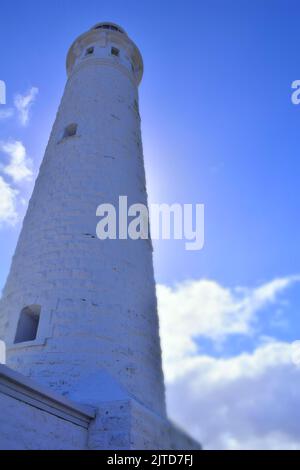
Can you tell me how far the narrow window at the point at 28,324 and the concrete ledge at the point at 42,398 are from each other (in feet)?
7.87

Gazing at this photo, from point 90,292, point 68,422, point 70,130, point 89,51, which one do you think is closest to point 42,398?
point 68,422

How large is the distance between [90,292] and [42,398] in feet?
9.80

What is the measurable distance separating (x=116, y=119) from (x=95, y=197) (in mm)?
3524

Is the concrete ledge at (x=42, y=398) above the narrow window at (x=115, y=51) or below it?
below

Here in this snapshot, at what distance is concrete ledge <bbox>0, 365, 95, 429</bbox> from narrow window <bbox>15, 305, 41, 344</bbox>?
7.87ft

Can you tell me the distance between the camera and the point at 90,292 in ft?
29.1

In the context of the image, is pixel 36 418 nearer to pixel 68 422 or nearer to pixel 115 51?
pixel 68 422

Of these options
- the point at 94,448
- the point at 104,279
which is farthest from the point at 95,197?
the point at 94,448

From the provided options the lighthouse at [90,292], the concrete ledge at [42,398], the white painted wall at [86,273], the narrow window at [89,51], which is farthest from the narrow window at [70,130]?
the concrete ledge at [42,398]

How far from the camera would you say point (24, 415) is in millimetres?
5809

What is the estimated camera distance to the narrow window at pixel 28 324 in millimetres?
8633

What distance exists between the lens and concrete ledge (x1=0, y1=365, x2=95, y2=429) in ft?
18.2

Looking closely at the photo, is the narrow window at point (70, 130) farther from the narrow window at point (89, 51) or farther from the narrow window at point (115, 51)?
the narrow window at point (115, 51)

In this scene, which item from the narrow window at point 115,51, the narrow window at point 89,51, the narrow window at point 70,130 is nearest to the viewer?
the narrow window at point 70,130
